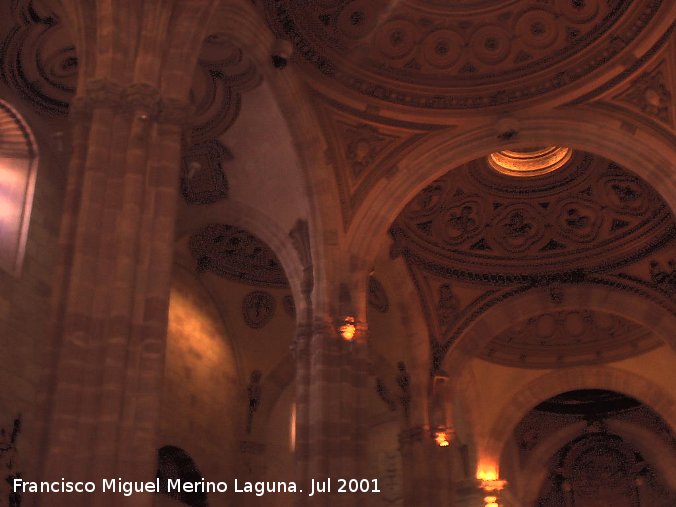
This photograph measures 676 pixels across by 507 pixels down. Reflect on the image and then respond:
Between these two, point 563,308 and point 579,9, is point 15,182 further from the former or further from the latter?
point 563,308

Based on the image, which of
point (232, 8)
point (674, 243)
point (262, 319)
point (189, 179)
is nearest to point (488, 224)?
point (674, 243)

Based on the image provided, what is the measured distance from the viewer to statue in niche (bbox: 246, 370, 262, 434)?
18.4m

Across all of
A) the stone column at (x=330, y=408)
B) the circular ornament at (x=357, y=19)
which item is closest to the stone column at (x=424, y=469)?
the stone column at (x=330, y=408)

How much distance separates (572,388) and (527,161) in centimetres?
663

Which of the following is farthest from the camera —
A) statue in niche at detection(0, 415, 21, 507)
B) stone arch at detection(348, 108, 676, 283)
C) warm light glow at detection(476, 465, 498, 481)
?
warm light glow at detection(476, 465, 498, 481)

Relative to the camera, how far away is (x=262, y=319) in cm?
1889

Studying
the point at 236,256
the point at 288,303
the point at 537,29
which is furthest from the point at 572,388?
the point at 537,29

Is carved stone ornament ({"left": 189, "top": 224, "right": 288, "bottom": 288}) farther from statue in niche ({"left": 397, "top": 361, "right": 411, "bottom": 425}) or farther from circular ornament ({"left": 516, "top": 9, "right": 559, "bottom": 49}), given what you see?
circular ornament ({"left": 516, "top": 9, "right": 559, "bottom": 49})

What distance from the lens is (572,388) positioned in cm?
2270

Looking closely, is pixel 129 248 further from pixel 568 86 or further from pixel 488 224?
pixel 488 224

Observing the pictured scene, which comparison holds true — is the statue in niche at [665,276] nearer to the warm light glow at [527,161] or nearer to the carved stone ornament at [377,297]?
the warm light glow at [527,161]

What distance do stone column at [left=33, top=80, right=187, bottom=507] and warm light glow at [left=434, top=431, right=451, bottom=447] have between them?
10.5 metres

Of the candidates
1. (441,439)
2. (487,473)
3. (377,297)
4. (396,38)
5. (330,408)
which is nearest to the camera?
(330,408)

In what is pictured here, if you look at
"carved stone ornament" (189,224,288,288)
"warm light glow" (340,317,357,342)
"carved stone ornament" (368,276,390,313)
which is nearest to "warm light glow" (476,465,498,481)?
"carved stone ornament" (368,276,390,313)
